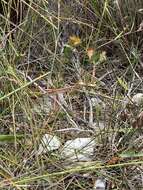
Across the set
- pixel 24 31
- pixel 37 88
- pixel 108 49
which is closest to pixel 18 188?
pixel 37 88

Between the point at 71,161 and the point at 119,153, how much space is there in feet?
0.41

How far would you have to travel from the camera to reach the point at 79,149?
133 centimetres

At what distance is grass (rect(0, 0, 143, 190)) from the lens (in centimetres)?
127

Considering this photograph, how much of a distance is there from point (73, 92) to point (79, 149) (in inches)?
10.7

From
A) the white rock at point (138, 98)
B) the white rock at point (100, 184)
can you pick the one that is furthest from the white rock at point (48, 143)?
the white rock at point (138, 98)

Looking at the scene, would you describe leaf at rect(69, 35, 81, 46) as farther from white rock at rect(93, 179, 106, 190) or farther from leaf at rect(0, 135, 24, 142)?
white rock at rect(93, 179, 106, 190)

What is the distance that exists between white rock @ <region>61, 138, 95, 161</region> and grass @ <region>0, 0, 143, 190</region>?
0.05 feet

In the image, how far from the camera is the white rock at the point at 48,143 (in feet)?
4.33

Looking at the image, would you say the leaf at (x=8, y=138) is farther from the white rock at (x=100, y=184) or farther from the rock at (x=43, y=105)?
the white rock at (x=100, y=184)

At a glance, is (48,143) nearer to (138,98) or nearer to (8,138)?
(8,138)

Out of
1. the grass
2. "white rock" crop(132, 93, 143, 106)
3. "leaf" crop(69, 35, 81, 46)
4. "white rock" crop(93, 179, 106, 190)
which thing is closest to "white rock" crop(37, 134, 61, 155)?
the grass

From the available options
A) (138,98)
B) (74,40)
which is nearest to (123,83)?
(138,98)

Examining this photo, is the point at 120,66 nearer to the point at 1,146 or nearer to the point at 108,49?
the point at 108,49

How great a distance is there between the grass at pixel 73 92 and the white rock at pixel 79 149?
0.6 inches
